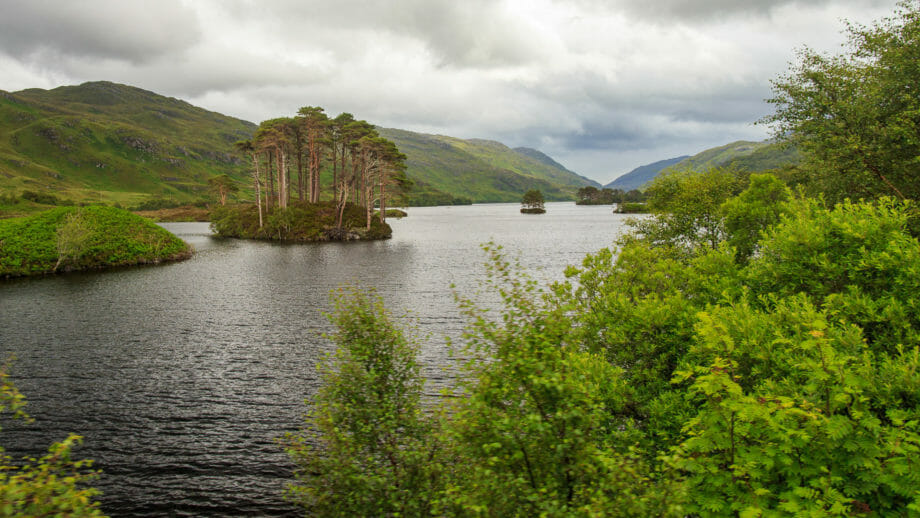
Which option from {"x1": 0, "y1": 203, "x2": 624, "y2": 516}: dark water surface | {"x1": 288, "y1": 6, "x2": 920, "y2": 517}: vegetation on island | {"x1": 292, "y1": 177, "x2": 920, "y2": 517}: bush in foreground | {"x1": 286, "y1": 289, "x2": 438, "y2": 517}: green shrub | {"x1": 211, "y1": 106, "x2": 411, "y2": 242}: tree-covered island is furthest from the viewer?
{"x1": 211, "y1": 106, "x2": 411, "y2": 242}: tree-covered island

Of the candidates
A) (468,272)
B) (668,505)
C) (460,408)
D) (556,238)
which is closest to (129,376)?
(460,408)

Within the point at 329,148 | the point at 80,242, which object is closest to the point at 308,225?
the point at 329,148

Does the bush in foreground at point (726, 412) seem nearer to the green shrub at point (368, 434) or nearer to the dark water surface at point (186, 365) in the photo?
the green shrub at point (368, 434)

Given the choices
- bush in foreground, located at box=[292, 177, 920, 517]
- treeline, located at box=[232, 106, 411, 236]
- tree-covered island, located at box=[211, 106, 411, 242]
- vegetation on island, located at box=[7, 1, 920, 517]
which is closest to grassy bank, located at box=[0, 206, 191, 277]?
tree-covered island, located at box=[211, 106, 411, 242]

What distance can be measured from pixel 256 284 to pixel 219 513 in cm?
3920

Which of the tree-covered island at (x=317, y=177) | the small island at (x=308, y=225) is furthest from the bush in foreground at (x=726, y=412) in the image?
the tree-covered island at (x=317, y=177)

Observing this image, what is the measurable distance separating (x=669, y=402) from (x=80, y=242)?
241ft

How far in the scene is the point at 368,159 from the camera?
99.6 meters

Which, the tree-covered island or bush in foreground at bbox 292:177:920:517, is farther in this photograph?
the tree-covered island

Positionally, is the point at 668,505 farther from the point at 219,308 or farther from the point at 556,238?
the point at 556,238

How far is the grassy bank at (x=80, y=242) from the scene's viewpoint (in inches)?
2179

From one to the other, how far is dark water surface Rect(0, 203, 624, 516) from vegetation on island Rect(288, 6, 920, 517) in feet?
13.1

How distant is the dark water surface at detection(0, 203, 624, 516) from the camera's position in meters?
16.4

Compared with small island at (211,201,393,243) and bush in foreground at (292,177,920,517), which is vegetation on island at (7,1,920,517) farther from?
small island at (211,201,393,243)
